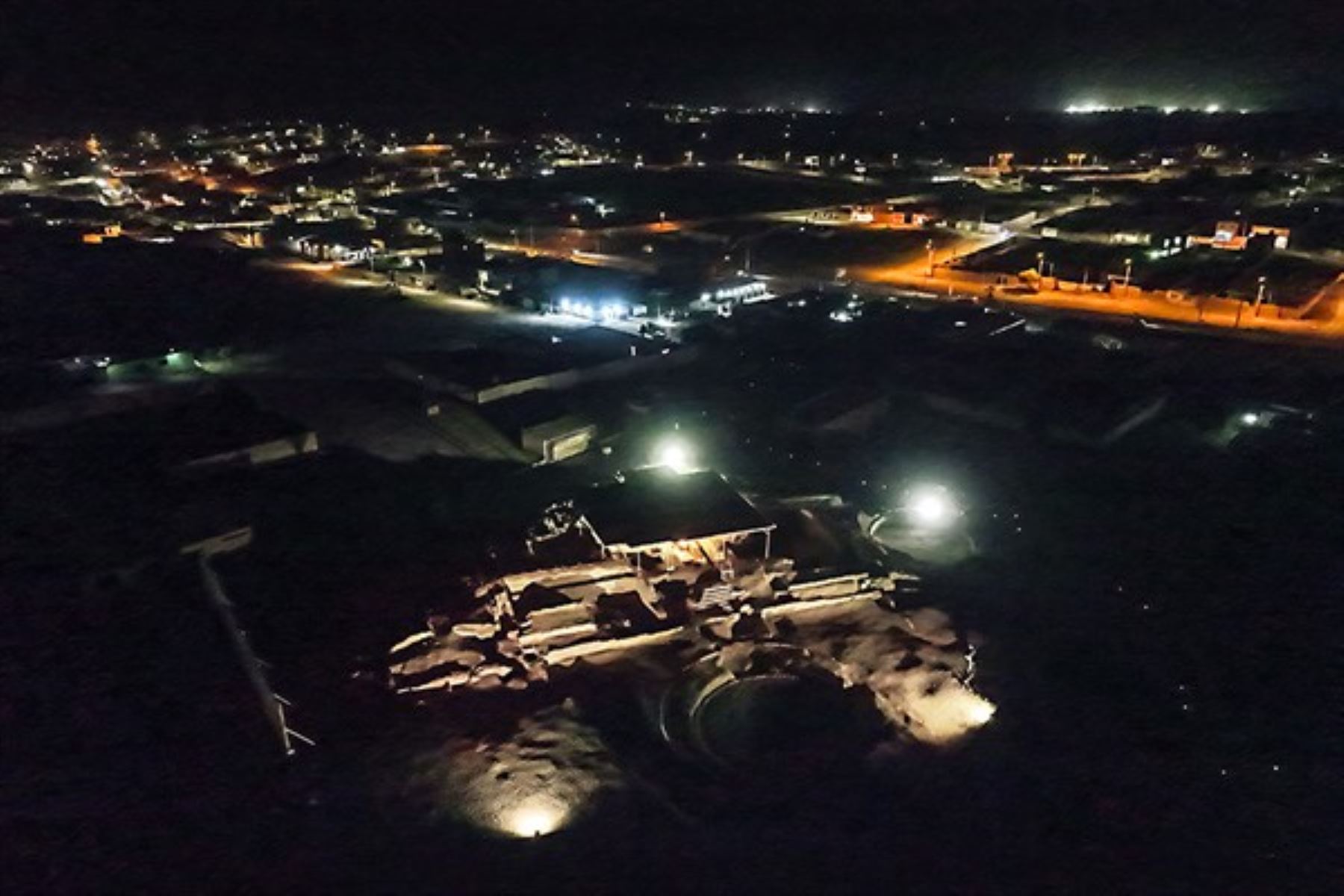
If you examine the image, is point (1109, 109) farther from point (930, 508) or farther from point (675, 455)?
point (675, 455)

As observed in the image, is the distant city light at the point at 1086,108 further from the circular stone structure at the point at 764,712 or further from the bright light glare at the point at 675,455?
the circular stone structure at the point at 764,712

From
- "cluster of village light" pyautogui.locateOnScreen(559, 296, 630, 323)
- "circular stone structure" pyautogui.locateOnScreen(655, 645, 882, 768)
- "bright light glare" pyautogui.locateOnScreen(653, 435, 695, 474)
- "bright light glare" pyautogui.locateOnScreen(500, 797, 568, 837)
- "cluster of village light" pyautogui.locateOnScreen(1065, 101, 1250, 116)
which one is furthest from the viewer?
"cluster of village light" pyautogui.locateOnScreen(1065, 101, 1250, 116)

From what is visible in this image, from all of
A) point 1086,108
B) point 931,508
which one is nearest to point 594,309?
point 931,508

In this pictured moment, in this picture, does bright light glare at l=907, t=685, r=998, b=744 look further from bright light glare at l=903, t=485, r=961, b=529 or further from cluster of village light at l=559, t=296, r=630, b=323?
cluster of village light at l=559, t=296, r=630, b=323

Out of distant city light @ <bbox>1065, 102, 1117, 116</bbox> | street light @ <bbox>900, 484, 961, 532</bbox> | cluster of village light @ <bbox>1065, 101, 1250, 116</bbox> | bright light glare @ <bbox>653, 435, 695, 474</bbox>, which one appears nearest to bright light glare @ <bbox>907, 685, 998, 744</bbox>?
street light @ <bbox>900, 484, 961, 532</bbox>

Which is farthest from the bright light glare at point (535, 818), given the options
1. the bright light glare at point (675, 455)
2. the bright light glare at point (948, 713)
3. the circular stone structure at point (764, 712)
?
the bright light glare at point (675, 455)
